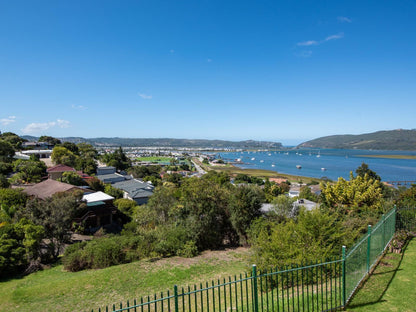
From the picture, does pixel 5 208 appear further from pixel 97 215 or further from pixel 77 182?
pixel 77 182

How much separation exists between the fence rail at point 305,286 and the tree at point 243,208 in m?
7.18

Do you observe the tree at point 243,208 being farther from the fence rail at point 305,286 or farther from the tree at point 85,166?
the tree at point 85,166

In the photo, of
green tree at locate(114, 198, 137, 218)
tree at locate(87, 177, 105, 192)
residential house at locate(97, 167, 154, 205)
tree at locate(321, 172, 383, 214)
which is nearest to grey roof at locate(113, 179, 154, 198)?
residential house at locate(97, 167, 154, 205)

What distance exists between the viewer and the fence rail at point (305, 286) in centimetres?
498

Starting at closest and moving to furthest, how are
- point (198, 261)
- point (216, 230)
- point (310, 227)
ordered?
1. point (310, 227)
2. point (198, 261)
3. point (216, 230)

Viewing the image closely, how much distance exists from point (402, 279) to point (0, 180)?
115 feet

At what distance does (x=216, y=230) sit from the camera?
15266 mm

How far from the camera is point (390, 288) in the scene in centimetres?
633

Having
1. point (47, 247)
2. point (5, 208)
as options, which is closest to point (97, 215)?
point (5, 208)

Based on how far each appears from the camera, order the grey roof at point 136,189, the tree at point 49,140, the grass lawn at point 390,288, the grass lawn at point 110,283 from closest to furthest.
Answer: the grass lawn at point 390,288 < the grass lawn at point 110,283 < the grey roof at point 136,189 < the tree at point 49,140

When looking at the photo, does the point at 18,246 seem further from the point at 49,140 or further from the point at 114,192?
the point at 49,140

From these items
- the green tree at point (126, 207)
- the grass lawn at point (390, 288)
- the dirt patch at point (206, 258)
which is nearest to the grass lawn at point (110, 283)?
the dirt patch at point (206, 258)

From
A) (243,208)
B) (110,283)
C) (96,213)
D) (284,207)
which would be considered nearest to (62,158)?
(96,213)

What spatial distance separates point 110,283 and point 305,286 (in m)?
7.25
